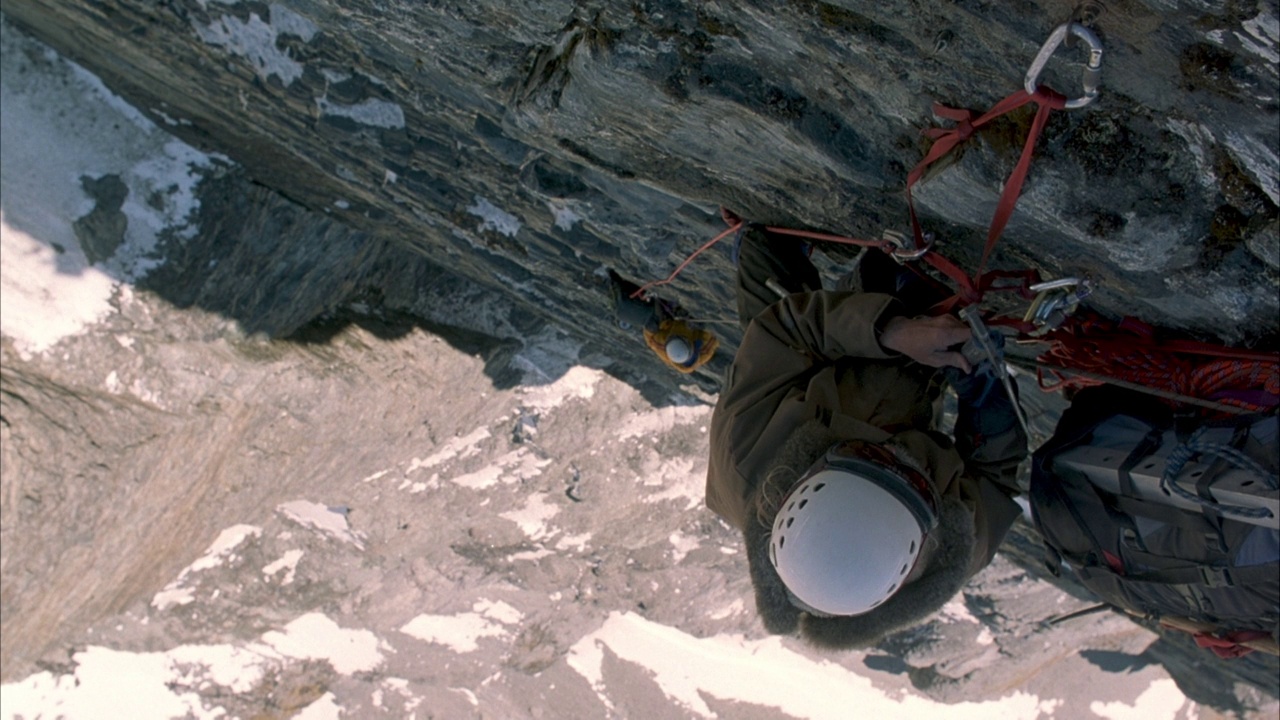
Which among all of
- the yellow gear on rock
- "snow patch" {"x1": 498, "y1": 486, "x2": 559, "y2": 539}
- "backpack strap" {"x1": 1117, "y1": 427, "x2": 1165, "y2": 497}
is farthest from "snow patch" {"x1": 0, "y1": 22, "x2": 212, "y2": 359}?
"backpack strap" {"x1": 1117, "y1": 427, "x2": 1165, "y2": 497}

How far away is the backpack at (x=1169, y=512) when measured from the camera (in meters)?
1.89

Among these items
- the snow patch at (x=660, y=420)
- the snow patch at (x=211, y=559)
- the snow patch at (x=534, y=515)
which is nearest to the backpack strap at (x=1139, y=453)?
the snow patch at (x=660, y=420)

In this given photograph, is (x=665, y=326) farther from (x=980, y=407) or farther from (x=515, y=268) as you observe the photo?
(x=980, y=407)

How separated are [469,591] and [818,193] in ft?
14.6

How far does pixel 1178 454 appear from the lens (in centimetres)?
201

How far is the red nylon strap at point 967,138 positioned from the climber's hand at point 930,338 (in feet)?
0.27

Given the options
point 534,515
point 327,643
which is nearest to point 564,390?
point 534,515

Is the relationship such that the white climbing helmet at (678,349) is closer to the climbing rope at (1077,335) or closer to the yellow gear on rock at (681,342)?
the yellow gear on rock at (681,342)

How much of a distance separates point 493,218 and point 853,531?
8.78 feet

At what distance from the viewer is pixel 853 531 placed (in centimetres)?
189

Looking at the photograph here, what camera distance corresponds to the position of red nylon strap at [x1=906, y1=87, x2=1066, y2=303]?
1569 millimetres

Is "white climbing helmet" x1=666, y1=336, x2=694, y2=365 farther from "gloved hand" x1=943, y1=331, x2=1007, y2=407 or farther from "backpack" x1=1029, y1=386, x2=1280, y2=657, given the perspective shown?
"backpack" x1=1029, y1=386, x2=1280, y2=657

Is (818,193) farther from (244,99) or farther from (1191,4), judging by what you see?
(244,99)

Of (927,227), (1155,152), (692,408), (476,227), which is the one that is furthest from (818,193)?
(692,408)
